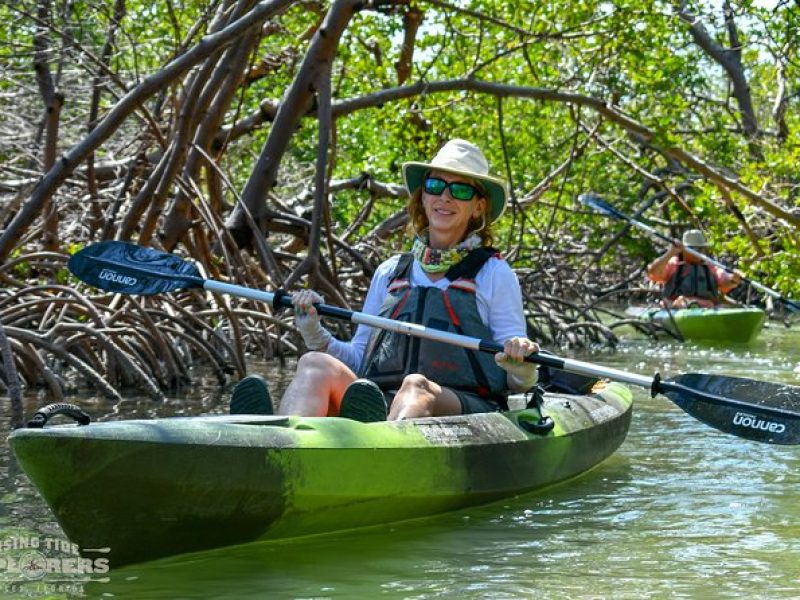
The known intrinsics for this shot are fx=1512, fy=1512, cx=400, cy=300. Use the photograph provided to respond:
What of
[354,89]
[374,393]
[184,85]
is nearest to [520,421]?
[374,393]

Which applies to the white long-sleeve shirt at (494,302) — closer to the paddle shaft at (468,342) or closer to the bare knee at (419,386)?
the paddle shaft at (468,342)

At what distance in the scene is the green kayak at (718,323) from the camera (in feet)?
42.1

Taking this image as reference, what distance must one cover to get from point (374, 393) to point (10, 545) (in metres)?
1.11

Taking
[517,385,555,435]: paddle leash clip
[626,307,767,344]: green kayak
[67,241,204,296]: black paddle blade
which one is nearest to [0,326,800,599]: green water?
[517,385,555,435]: paddle leash clip

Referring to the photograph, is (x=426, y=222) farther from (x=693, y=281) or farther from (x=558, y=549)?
(x=693, y=281)

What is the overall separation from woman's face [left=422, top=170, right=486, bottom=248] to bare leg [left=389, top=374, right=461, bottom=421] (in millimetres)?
487

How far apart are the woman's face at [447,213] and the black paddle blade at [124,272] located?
0.92 metres

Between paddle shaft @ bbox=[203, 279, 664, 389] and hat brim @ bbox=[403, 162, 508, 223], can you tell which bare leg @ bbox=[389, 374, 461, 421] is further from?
hat brim @ bbox=[403, 162, 508, 223]

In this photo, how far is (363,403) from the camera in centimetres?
443

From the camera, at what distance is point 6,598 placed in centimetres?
354

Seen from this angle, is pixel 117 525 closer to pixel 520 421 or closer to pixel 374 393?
pixel 374 393

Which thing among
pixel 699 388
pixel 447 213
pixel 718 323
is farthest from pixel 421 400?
pixel 718 323

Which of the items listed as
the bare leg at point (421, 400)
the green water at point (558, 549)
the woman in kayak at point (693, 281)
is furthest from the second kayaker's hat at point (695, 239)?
the bare leg at point (421, 400)

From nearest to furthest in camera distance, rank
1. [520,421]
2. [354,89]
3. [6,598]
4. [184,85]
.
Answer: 1. [6,598]
2. [520,421]
3. [184,85]
4. [354,89]
